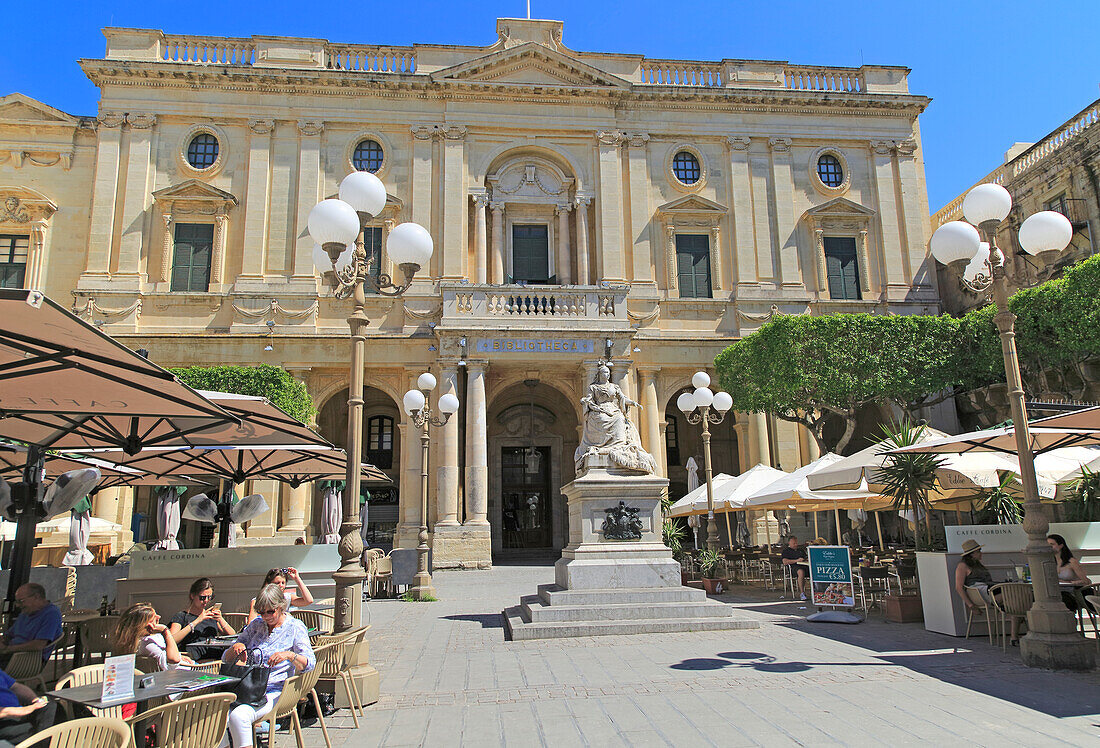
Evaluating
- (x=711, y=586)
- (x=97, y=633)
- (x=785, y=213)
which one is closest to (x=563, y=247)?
(x=785, y=213)

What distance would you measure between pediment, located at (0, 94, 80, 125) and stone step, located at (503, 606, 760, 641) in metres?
25.5

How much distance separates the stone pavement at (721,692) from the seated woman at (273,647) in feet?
2.61

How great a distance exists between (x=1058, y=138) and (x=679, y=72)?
13.6 meters

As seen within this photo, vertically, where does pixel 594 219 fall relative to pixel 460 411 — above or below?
above

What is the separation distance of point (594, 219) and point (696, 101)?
6006 mm

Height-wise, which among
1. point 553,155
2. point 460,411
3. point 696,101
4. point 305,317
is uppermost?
point 696,101

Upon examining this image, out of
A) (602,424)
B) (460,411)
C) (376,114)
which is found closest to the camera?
(602,424)

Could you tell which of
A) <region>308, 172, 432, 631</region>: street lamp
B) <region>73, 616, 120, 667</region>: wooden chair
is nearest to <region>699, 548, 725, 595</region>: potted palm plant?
<region>308, 172, 432, 631</region>: street lamp

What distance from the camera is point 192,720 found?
166 inches

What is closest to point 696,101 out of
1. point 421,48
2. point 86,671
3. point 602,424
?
point 421,48

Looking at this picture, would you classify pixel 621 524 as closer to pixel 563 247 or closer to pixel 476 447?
pixel 476 447

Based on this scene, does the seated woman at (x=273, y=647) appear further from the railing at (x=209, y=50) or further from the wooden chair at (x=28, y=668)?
the railing at (x=209, y=50)

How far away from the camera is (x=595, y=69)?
27.2 metres

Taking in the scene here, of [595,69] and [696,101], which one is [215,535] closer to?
[595,69]
